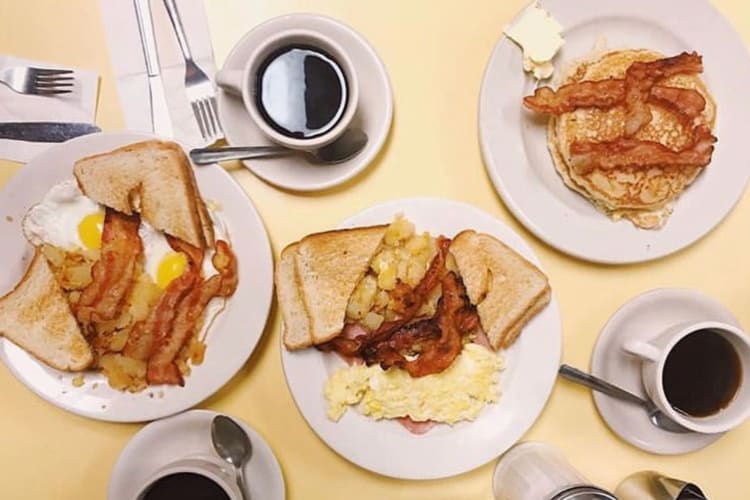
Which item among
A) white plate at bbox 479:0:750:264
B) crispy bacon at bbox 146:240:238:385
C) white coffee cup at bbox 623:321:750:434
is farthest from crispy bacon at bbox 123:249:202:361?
white coffee cup at bbox 623:321:750:434

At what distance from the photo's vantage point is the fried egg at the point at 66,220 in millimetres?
1506

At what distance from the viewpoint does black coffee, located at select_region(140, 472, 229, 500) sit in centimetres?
145

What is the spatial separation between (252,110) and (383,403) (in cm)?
54

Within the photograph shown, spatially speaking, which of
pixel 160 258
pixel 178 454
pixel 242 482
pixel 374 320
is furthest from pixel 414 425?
pixel 160 258

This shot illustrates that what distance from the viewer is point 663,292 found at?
1547 mm

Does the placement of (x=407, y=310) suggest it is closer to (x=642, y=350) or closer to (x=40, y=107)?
(x=642, y=350)

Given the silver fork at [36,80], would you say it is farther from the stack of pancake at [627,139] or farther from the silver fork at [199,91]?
the stack of pancake at [627,139]

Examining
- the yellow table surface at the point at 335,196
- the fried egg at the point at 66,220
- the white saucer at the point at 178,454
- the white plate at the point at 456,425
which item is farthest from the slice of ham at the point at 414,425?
the fried egg at the point at 66,220

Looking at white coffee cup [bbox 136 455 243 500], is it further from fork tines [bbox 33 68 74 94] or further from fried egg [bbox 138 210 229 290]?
fork tines [bbox 33 68 74 94]

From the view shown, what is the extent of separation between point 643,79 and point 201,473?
1000 millimetres

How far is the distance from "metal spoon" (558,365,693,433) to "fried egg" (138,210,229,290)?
25.8 inches

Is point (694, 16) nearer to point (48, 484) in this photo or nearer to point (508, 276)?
point (508, 276)

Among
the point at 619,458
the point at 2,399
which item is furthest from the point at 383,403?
the point at 2,399

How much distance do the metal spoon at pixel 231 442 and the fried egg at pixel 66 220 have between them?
0.37 meters
